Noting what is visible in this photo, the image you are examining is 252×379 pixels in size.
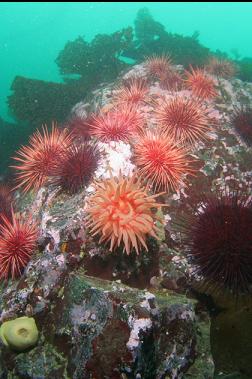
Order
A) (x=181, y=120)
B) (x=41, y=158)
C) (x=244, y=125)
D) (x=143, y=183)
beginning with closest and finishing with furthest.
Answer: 1. (x=143, y=183)
2. (x=41, y=158)
3. (x=181, y=120)
4. (x=244, y=125)

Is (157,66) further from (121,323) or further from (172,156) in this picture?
(121,323)

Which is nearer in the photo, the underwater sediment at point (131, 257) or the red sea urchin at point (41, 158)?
the underwater sediment at point (131, 257)

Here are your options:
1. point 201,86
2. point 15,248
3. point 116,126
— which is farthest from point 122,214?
point 201,86

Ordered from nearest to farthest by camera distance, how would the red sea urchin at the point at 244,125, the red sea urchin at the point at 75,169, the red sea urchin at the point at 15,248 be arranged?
the red sea urchin at the point at 15,248
the red sea urchin at the point at 75,169
the red sea urchin at the point at 244,125

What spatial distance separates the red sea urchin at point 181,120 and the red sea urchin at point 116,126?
0.57 metres

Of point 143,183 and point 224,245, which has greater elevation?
point 143,183

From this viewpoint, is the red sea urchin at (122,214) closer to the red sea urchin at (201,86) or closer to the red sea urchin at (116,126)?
the red sea urchin at (116,126)

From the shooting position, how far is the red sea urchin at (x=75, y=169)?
5922 mm

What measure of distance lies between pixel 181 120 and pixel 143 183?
179 cm

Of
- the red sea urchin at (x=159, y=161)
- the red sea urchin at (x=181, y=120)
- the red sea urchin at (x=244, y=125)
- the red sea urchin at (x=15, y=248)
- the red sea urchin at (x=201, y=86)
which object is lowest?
the red sea urchin at (x=15, y=248)

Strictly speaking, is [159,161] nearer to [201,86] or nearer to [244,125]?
[244,125]

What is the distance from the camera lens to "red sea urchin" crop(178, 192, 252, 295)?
171 inches

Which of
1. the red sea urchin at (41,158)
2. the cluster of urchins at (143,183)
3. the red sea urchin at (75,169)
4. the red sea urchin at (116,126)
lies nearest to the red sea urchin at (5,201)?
the cluster of urchins at (143,183)

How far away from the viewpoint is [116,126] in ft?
→ 22.3
